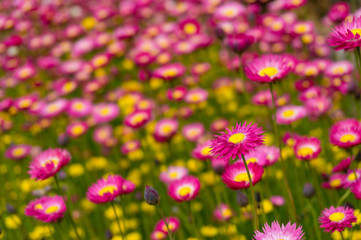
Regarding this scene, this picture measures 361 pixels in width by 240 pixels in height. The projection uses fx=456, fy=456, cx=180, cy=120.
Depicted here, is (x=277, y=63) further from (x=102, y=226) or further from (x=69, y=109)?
(x=69, y=109)

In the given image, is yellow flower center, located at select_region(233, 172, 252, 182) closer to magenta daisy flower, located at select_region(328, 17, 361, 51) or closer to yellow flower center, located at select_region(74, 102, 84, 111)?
magenta daisy flower, located at select_region(328, 17, 361, 51)

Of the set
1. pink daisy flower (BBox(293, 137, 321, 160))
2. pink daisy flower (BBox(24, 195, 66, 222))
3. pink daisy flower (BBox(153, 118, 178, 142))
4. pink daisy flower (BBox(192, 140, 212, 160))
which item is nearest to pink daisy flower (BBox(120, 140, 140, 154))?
pink daisy flower (BBox(153, 118, 178, 142))

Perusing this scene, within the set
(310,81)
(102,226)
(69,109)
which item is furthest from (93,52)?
(310,81)

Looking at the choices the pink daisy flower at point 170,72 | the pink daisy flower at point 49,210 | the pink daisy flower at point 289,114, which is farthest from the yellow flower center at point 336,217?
the pink daisy flower at point 170,72

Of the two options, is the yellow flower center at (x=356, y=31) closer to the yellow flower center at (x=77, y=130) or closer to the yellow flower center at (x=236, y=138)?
the yellow flower center at (x=236, y=138)

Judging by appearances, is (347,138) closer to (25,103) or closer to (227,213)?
(227,213)

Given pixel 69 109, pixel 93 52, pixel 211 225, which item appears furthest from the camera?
pixel 93 52
